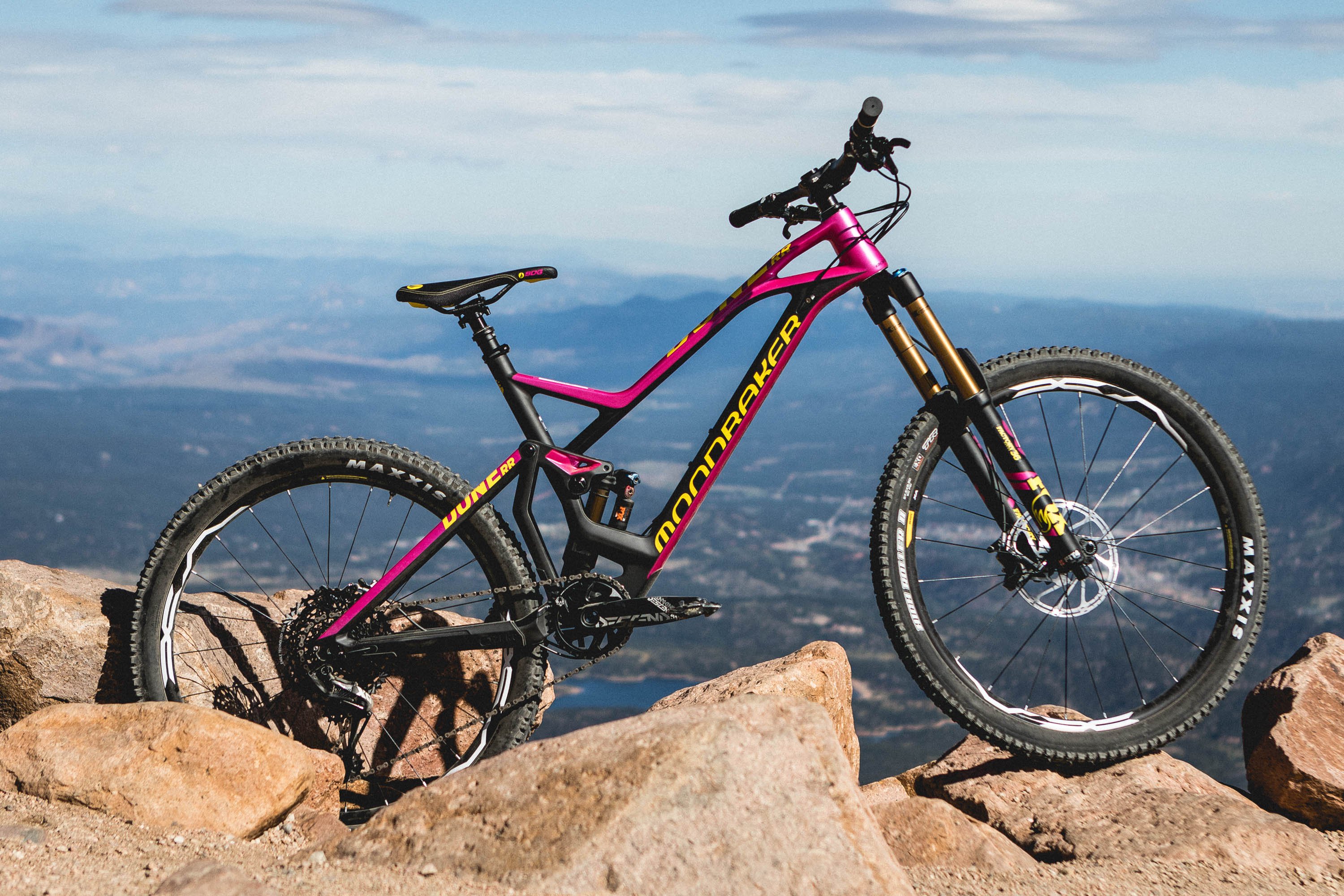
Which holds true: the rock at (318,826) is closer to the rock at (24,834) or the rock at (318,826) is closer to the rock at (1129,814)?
the rock at (24,834)

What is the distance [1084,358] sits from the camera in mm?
4863

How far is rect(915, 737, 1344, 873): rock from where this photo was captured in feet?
13.8

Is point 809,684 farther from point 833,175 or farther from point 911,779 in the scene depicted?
point 833,175

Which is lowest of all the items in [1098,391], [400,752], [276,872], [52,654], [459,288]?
[400,752]

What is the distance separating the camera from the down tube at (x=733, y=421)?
15.6 feet

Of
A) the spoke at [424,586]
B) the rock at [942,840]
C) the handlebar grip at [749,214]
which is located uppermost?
the handlebar grip at [749,214]

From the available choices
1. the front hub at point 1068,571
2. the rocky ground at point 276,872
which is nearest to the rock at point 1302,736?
the rocky ground at point 276,872

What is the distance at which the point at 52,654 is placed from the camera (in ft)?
16.5

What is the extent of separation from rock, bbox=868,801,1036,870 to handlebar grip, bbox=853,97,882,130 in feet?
10.3

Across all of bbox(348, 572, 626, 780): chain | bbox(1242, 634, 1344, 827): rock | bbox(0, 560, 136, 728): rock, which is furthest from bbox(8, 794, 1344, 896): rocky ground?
bbox(0, 560, 136, 728): rock

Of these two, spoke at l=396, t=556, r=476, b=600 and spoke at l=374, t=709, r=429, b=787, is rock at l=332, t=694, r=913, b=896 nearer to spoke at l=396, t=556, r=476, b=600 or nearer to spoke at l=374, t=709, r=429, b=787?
spoke at l=396, t=556, r=476, b=600

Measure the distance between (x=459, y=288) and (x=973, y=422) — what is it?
102 inches

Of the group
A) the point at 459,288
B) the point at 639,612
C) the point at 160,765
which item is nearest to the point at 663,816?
the point at 639,612

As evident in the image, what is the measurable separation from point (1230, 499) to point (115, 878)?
5.07 m
